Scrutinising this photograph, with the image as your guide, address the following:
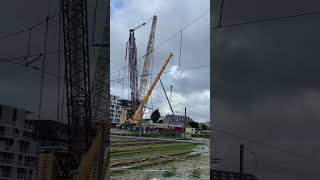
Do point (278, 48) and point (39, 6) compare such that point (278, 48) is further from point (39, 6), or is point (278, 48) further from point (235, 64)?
point (39, 6)

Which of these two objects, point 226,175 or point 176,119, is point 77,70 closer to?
point 176,119

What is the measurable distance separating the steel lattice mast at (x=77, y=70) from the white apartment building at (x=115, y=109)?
0.26 meters

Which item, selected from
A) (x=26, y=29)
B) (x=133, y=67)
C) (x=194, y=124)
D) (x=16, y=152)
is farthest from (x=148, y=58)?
(x=16, y=152)

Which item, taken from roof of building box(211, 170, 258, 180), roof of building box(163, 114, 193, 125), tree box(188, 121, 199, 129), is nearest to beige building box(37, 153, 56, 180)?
roof of building box(163, 114, 193, 125)

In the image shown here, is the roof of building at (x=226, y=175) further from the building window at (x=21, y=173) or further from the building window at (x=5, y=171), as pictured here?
the building window at (x=5, y=171)

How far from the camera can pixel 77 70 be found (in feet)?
15.9

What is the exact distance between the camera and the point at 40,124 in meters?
4.77

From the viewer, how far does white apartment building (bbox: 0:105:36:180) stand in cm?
460

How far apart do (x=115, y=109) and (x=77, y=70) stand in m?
0.58

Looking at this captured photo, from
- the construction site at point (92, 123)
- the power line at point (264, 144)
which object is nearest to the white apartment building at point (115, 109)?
the construction site at point (92, 123)

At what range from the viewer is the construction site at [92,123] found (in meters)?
4.33

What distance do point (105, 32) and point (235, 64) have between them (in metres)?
1.76

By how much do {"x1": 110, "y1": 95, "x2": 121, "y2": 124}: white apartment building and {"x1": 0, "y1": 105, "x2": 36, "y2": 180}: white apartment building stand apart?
850 mm

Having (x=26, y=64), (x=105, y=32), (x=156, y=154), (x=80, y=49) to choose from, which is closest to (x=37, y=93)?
(x=26, y=64)
